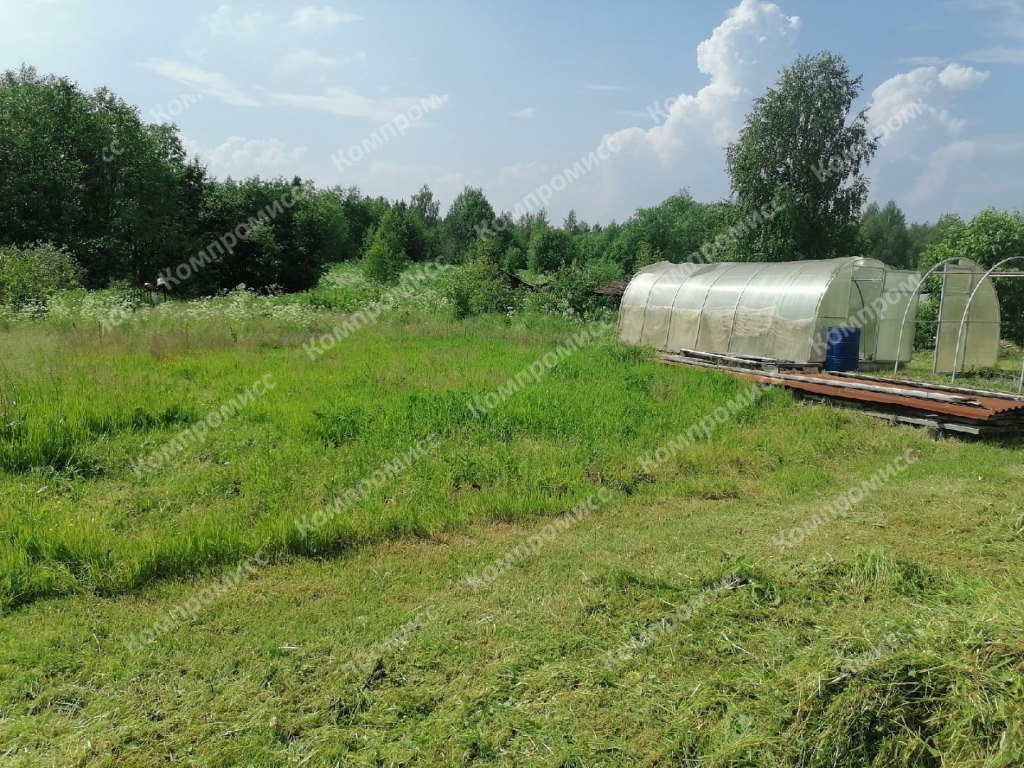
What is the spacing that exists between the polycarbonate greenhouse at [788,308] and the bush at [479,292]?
8.20 meters

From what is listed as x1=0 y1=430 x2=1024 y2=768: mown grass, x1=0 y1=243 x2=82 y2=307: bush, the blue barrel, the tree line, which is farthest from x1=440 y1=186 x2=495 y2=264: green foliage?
x1=0 y1=430 x2=1024 y2=768: mown grass

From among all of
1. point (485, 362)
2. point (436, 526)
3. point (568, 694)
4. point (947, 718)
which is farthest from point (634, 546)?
point (485, 362)

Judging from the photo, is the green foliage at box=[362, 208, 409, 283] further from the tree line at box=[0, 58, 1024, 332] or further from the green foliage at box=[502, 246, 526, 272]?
the green foliage at box=[502, 246, 526, 272]

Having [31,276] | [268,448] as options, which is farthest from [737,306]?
Answer: [31,276]

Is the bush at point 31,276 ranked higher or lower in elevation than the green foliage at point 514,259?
lower

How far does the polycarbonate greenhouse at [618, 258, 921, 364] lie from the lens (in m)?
16.4

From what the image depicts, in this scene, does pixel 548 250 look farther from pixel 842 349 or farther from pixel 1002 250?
pixel 842 349

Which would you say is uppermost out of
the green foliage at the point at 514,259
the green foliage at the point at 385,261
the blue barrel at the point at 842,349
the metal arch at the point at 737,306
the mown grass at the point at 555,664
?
the green foliage at the point at 514,259

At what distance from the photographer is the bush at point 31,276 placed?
1816cm

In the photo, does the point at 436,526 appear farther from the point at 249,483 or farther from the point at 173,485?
the point at 173,485

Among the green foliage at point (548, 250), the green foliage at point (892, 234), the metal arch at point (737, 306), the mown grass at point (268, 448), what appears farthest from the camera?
the green foliage at point (892, 234)

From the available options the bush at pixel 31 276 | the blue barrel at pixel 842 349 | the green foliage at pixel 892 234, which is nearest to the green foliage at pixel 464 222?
the green foliage at pixel 892 234

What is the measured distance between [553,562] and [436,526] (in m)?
1.37

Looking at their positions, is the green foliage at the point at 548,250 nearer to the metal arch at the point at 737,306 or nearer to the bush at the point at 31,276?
the metal arch at the point at 737,306
